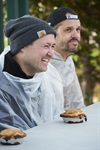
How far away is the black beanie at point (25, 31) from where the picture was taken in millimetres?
2824

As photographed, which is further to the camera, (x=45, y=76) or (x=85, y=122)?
(x=45, y=76)

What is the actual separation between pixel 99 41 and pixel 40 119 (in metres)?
3.90

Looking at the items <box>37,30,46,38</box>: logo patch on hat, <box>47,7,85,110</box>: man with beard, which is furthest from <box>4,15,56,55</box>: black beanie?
<box>47,7,85,110</box>: man with beard

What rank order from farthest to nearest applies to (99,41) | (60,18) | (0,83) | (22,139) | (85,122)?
(99,41)
(60,18)
(0,83)
(85,122)
(22,139)

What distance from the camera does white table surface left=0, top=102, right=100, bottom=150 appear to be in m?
1.95

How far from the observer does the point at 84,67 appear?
715 centimetres

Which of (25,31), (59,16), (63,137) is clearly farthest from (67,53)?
(63,137)

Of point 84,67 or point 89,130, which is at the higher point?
point 89,130

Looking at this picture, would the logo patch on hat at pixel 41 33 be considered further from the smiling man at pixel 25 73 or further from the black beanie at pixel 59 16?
the black beanie at pixel 59 16

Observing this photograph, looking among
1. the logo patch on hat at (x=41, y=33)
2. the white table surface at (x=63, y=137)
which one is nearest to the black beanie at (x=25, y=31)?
the logo patch on hat at (x=41, y=33)

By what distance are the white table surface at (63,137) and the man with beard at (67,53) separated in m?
1.18

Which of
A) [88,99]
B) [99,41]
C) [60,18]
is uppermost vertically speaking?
[60,18]

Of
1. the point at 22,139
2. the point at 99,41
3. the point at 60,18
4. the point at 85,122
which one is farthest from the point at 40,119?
the point at 99,41

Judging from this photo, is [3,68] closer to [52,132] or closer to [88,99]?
[52,132]
